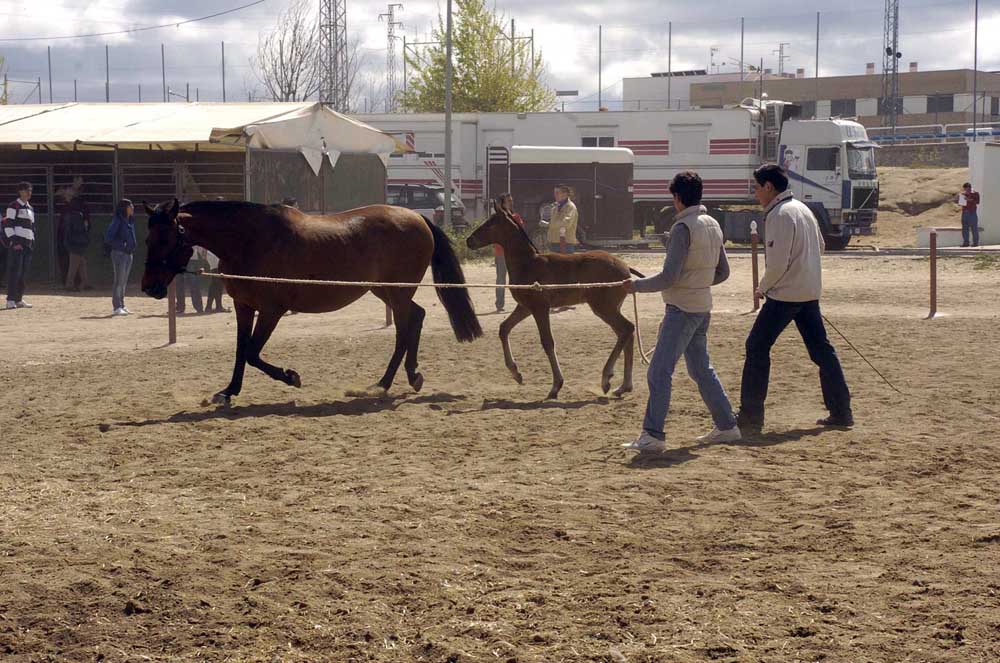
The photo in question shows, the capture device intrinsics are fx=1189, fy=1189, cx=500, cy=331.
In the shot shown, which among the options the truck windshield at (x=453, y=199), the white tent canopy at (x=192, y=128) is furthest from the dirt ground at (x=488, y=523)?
the truck windshield at (x=453, y=199)

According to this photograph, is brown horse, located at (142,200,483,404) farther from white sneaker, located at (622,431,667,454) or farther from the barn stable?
the barn stable

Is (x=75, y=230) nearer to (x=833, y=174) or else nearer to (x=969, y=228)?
(x=833, y=174)

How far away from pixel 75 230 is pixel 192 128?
110 inches

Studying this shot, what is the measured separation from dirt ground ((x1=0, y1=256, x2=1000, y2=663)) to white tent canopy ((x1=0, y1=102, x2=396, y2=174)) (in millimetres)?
9526

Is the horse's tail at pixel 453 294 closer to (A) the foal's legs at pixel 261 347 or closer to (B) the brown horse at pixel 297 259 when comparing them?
(B) the brown horse at pixel 297 259

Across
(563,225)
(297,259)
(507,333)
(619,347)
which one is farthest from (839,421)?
(563,225)

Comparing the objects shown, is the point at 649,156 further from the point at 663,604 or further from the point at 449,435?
the point at 663,604

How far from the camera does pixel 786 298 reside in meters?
8.41

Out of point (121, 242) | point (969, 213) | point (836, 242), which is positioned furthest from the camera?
point (836, 242)

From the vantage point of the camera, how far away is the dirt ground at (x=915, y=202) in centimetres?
3888

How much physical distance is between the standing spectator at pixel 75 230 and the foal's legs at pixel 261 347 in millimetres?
12071

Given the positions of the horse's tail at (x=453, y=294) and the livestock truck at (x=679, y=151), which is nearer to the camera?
the horse's tail at (x=453, y=294)

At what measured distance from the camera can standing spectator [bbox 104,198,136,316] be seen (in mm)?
17203

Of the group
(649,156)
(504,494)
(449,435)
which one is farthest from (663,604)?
(649,156)
